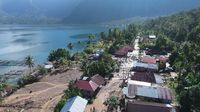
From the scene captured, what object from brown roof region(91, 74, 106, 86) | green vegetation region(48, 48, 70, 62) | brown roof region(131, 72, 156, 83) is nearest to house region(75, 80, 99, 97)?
brown roof region(91, 74, 106, 86)

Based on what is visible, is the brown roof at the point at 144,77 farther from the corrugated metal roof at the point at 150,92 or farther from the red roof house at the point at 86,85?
the red roof house at the point at 86,85

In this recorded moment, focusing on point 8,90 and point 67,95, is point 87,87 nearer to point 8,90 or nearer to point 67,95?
point 67,95

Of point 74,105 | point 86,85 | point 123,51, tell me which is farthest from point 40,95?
point 123,51

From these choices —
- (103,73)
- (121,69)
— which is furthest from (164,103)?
(121,69)

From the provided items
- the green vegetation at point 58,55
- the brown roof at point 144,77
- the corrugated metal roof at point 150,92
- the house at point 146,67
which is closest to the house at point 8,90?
the green vegetation at point 58,55

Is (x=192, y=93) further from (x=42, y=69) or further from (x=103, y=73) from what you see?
(x=42, y=69)

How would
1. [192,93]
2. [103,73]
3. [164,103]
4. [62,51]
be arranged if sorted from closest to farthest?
[192,93], [164,103], [103,73], [62,51]

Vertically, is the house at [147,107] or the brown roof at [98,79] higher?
the brown roof at [98,79]
